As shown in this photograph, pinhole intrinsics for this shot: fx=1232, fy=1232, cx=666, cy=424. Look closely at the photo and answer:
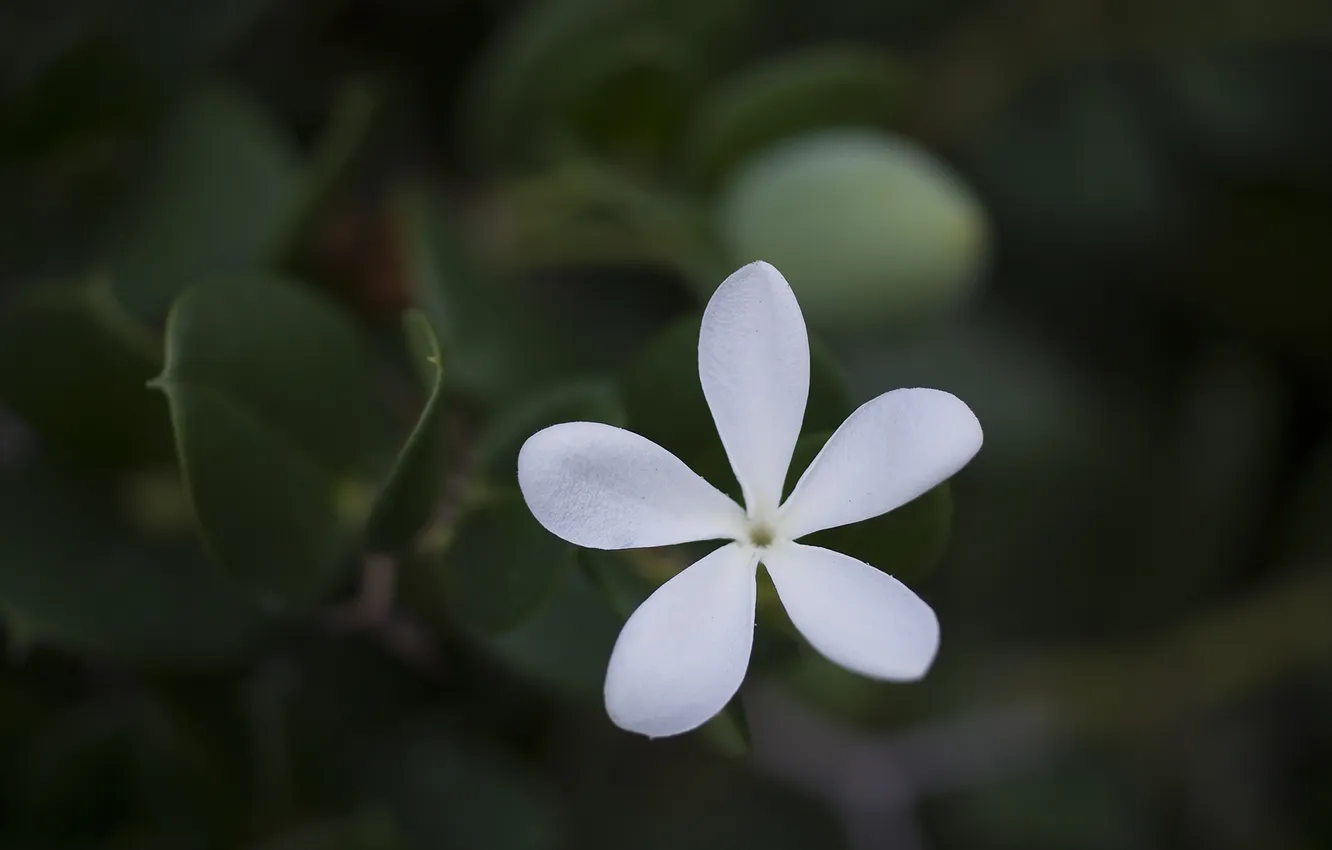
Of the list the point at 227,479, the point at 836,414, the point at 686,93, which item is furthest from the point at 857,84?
the point at 227,479

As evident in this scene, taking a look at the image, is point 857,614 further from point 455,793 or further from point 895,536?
point 455,793

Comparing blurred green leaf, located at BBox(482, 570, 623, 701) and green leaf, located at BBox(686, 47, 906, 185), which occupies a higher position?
green leaf, located at BBox(686, 47, 906, 185)

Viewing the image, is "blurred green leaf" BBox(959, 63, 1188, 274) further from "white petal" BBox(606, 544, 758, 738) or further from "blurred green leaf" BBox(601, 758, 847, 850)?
"white petal" BBox(606, 544, 758, 738)

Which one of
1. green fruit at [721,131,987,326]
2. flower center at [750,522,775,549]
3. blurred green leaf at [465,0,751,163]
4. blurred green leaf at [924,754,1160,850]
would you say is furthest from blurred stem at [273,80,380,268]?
blurred green leaf at [924,754,1160,850]

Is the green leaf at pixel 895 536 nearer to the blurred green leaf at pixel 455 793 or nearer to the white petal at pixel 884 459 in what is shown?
the white petal at pixel 884 459

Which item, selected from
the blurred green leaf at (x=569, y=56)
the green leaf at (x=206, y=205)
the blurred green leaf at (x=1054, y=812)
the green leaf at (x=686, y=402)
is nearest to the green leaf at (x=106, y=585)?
the green leaf at (x=206, y=205)

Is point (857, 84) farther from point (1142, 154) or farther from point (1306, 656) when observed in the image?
point (1306, 656)
